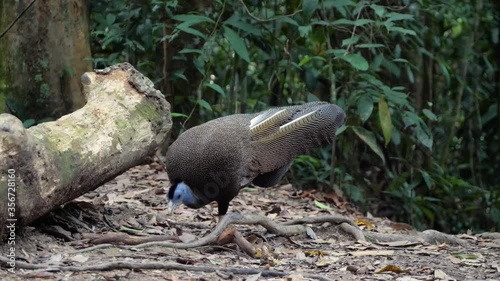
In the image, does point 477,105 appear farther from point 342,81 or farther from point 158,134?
point 158,134

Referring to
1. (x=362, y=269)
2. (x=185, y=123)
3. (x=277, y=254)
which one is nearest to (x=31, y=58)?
(x=185, y=123)

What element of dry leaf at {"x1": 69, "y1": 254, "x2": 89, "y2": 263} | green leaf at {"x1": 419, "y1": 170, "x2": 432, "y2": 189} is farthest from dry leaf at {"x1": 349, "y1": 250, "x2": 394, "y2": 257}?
green leaf at {"x1": 419, "y1": 170, "x2": 432, "y2": 189}

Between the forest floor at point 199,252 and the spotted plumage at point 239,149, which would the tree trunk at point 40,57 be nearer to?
the forest floor at point 199,252

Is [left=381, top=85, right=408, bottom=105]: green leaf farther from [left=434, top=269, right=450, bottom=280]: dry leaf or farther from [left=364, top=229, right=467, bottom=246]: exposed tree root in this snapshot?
[left=434, top=269, right=450, bottom=280]: dry leaf

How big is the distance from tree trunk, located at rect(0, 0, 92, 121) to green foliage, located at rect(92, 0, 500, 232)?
17.7 inches

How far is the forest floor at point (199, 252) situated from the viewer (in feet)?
10.2

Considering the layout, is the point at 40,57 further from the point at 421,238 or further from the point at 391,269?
the point at 391,269

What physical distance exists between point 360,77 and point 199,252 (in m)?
2.93

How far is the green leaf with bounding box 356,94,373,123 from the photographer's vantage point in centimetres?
578

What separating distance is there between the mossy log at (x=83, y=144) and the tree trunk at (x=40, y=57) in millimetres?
1344

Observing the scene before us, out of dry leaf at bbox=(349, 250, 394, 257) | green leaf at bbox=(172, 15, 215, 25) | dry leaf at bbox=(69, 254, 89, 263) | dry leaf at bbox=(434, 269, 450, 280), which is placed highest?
green leaf at bbox=(172, 15, 215, 25)

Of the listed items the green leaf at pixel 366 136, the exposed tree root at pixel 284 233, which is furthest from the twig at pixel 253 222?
the green leaf at pixel 366 136

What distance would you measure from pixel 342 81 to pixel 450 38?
238 centimetres

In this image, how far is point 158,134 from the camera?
4016 mm
